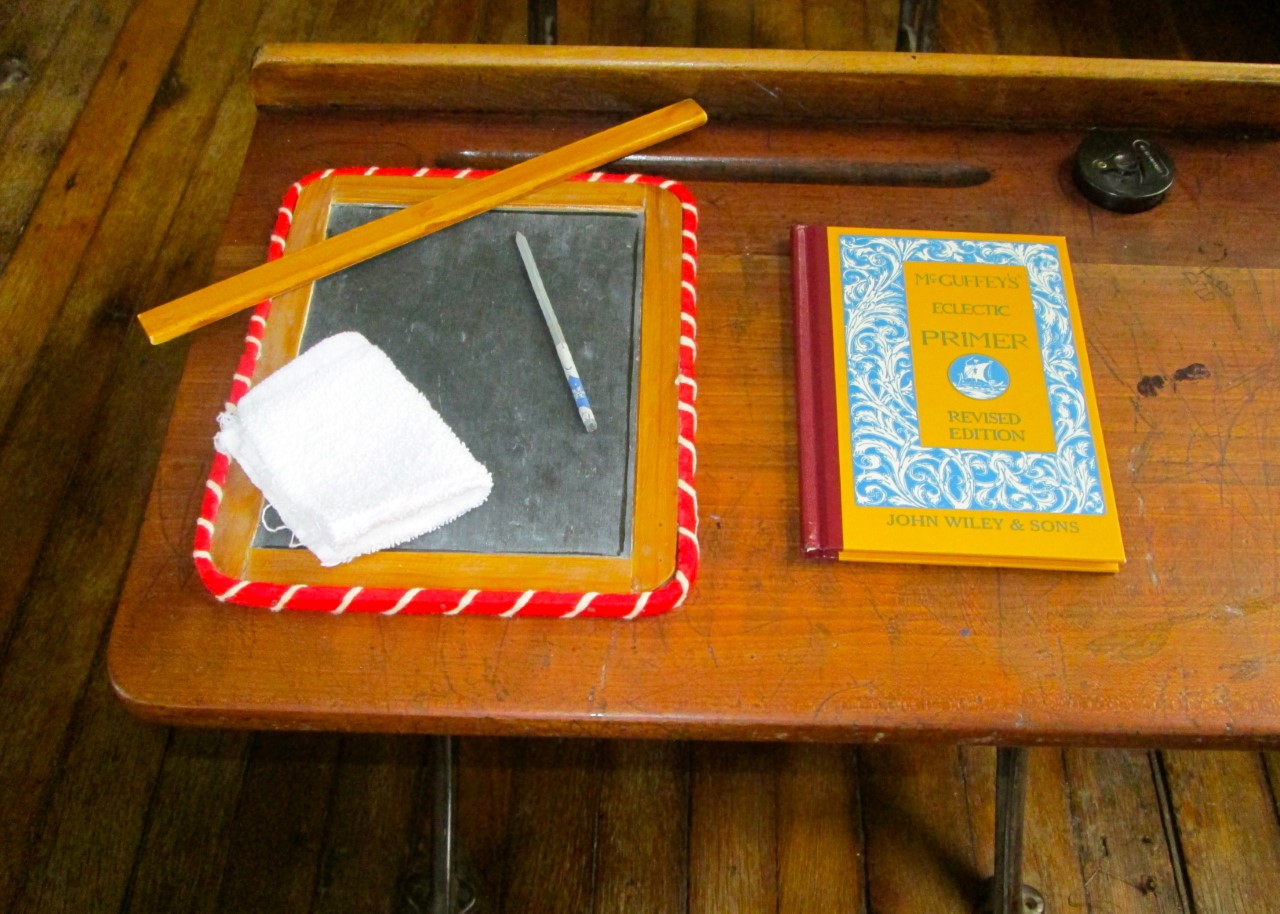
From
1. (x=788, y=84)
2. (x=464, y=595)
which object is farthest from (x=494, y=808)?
(x=788, y=84)

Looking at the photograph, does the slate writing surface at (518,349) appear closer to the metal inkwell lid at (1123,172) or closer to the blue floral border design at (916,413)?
the blue floral border design at (916,413)

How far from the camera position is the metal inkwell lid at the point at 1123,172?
3.03 ft

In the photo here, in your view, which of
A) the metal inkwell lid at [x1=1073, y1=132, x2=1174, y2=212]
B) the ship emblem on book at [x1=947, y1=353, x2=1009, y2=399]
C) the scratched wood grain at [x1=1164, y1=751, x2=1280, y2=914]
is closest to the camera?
the ship emblem on book at [x1=947, y1=353, x2=1009, y2=399]

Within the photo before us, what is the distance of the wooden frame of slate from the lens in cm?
72

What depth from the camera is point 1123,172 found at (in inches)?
36.8

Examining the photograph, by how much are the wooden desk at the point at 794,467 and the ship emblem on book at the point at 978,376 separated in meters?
0.09

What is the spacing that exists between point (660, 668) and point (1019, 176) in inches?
23.1

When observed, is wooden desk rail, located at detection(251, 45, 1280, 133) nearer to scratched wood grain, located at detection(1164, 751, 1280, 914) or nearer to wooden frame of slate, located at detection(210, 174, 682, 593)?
wooden frame of slate, located at detection(210, 174, 682, 593)

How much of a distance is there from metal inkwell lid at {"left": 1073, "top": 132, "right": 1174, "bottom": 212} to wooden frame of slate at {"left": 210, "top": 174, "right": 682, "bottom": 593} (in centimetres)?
38

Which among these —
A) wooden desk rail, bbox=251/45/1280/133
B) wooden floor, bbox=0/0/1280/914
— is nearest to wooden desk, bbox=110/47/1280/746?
wooden desk rail, bbox=251/45/1280/133

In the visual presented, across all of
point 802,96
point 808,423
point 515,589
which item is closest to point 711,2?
point 802,96

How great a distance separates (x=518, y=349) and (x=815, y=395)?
0.78 feet

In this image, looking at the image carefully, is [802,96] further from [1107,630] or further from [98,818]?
[98,818]

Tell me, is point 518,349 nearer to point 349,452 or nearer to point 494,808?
point 349,452
